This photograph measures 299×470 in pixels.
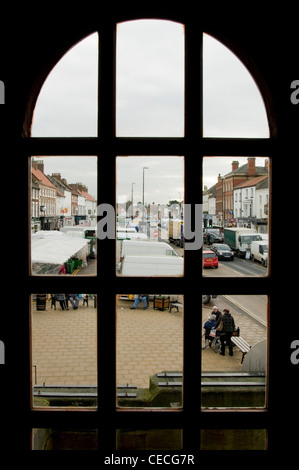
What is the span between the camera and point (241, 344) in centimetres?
687

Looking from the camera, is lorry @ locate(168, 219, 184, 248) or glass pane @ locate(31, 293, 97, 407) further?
glass pane @ locate(31, 293, 97, 407)

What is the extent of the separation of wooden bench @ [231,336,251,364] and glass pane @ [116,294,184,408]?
4.23ft

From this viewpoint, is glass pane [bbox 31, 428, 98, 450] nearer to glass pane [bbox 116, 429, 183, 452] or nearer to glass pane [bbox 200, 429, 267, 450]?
glass pane [bbox 116, 429, 183, 452]

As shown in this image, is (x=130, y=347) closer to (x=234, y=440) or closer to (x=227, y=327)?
(x=227, y=327)

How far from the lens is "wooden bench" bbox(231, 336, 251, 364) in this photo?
655cm

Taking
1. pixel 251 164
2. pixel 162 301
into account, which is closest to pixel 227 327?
pixel 251 164

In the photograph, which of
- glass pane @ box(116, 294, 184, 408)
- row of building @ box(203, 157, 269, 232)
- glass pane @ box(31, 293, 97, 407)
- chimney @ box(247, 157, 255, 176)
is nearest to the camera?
row of building @ box(203, 157, 269, 232)

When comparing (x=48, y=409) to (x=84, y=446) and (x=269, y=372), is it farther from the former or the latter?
(x=269, y=372)

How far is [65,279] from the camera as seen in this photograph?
162cm

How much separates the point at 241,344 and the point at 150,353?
6.12ft

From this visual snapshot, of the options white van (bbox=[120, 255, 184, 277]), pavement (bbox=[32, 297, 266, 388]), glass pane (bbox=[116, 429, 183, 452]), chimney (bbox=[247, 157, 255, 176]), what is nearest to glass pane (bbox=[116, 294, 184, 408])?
pavement (bbox=[32, 297, 266, 388])
